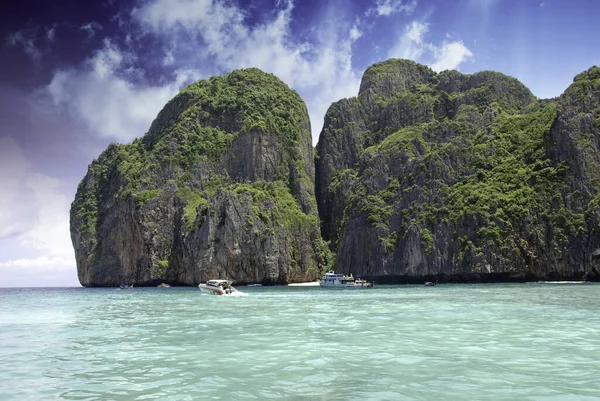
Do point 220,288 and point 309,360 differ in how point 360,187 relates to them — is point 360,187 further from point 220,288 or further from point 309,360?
point 309,360

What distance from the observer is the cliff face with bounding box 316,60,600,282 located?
9038 centimetres

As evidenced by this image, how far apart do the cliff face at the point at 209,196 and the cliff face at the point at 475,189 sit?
14.2m

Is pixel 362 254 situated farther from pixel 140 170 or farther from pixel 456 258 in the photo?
pixel 140 170

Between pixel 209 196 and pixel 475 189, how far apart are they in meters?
62.8

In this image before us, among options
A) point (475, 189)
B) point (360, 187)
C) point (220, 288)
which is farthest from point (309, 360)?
point (360, 187)

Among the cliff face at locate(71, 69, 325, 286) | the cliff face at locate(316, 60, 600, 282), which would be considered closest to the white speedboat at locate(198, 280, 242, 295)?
the cliff face at locate(71, 69, 325, 286)

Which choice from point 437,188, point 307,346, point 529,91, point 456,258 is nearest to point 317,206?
point 437,188

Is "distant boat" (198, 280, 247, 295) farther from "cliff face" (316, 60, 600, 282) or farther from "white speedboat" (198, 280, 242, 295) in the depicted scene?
"cliff face" (316, 60, 600, 282)

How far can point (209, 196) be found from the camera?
4914 inches

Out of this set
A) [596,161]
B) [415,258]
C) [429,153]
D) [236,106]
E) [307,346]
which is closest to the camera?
[307,346]

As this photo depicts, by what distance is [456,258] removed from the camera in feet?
312

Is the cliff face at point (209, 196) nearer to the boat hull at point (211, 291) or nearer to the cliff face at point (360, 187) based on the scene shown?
the cliff face at point (360, 187)

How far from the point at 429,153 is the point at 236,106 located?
186 feet

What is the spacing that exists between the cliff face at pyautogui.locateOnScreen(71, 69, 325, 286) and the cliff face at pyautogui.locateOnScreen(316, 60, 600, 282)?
14.2m
